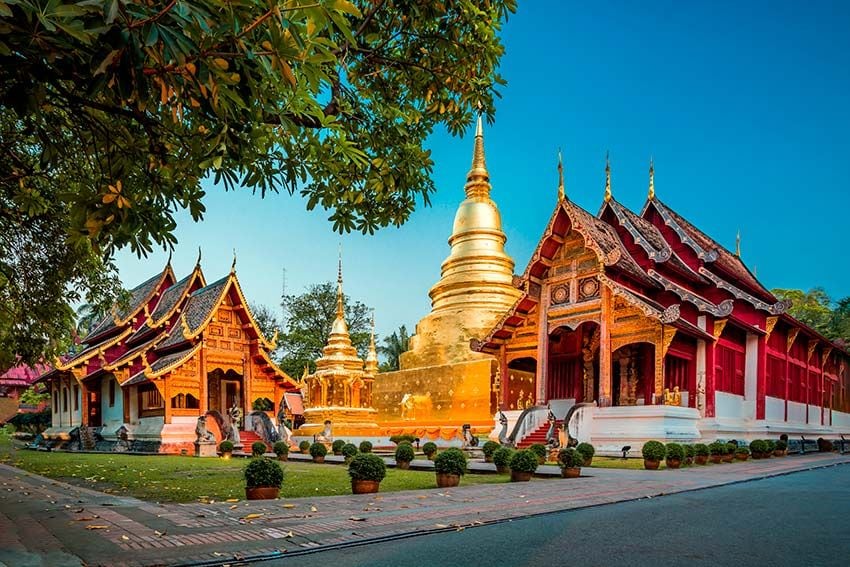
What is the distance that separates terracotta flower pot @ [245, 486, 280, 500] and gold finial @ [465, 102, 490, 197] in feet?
89.8

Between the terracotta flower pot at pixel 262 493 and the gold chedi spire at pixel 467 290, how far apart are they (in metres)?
21.1

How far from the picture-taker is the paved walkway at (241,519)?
5758 mm

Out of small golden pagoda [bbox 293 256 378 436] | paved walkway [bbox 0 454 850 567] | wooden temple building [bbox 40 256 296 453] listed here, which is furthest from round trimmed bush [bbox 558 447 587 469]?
small golden pagoda [bbox 293 256 378 436]

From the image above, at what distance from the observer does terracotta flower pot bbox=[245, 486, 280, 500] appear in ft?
30.1

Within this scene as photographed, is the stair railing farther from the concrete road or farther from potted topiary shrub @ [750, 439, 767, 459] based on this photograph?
the concrete road

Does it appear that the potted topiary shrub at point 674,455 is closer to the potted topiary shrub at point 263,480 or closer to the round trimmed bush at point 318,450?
the round trimmed bush at point 318,450

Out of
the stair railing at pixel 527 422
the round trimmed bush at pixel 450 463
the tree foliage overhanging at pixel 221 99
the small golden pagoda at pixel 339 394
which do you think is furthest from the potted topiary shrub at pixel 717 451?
the small golden pagoda at pixel 339 394

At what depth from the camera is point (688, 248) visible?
81.2 feet

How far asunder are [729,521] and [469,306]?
23.8m

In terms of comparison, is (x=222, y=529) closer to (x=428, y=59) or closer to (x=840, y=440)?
(x=428, y=59)

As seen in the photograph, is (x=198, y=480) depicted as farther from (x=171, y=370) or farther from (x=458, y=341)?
(x=458, y=341)

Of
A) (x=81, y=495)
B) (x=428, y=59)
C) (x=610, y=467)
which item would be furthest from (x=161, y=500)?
(x=610, y=467)

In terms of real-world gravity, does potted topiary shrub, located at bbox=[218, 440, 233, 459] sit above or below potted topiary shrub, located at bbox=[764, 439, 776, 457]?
below

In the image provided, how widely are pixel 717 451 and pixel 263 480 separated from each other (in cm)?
1305
